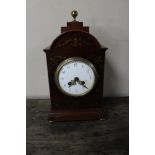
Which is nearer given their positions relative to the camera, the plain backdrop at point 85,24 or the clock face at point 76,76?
the clock face at point 76,76

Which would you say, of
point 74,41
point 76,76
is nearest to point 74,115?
point 76,76

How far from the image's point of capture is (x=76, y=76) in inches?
31.3

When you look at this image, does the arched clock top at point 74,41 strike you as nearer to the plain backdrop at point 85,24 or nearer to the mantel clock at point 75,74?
the mantel clock at point 75,74

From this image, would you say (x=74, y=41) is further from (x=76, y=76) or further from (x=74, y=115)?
(x=74, y=115)

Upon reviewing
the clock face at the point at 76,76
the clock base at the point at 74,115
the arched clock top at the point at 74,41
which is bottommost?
the clock base at the point at 74,115

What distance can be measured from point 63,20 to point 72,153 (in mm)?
613

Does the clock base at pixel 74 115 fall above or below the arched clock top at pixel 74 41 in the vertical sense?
below

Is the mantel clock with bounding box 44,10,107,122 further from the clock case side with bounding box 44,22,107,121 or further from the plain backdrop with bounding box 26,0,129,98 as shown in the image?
the plain backdrop with bounding box 26,0,129,98

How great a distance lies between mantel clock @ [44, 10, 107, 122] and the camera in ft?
2.57

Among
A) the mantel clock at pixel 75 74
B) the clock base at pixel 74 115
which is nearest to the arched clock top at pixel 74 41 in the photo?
the mantel clock at pixel 75 74

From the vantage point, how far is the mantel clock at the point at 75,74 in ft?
2.57
